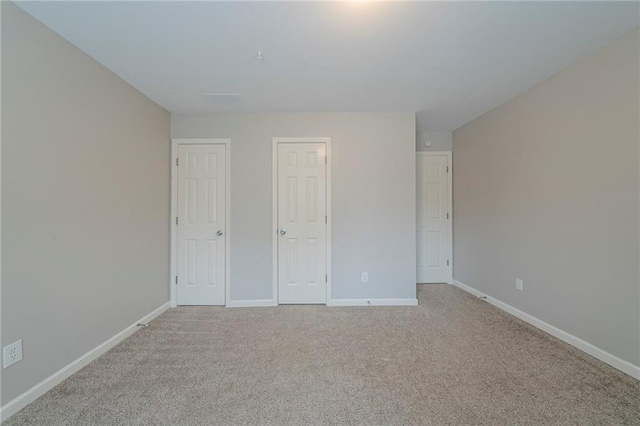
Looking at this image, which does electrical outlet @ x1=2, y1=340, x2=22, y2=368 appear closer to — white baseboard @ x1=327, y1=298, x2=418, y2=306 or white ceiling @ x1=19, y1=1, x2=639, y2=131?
white ceiling @ x1=19, y1=1, x2=639, y2=131

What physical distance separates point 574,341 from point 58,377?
3886 mm

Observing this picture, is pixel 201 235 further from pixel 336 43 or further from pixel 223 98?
pixel 336 43

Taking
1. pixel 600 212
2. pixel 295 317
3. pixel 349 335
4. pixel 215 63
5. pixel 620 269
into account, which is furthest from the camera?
pixel 295 317

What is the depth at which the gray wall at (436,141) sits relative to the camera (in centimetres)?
384

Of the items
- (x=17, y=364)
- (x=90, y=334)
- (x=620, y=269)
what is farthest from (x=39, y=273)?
(x=620, y=269)

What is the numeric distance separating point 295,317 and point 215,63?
2.52 meters

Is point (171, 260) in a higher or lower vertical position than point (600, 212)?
lower

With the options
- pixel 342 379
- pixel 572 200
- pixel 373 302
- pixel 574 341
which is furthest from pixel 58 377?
pixel 572 200

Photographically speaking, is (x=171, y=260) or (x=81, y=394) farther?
(x=171, y=260)

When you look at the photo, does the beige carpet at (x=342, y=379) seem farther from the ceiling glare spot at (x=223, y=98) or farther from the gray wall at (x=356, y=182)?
the ceiling glare spot at (x=223, y=98)

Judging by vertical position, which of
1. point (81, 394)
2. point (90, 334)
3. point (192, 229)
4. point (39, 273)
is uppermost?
point (192, 229)

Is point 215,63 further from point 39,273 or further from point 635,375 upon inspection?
point 635,375

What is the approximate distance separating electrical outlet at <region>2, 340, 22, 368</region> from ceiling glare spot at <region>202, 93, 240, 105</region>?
2.33 m

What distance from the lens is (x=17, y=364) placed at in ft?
4.68
